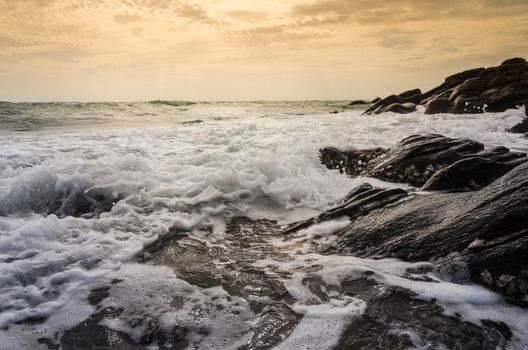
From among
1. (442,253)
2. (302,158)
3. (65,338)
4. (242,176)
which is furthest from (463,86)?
(65,338)

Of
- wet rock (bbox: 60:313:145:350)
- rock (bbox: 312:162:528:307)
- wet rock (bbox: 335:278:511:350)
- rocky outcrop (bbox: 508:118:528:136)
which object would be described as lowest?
wet rock (bbox: 60:313:145:350)

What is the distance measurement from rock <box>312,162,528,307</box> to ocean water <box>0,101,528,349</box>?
209 millimetres

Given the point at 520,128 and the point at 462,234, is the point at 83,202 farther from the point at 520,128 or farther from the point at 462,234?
the point at 520,128

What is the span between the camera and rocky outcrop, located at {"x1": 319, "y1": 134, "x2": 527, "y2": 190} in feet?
18.4

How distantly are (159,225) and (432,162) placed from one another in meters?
5.13

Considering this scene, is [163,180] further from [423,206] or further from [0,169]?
[423,206]

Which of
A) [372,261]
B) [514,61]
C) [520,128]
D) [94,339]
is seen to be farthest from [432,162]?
[514,61]

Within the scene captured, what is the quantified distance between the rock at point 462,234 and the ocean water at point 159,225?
8.2 inches

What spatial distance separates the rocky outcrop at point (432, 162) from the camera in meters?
5.59

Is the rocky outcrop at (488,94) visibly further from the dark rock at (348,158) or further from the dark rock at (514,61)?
the dark rock at (348,158)

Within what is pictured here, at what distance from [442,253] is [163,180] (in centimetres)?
523

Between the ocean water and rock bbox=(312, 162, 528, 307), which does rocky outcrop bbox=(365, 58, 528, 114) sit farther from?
rock bbox=(312, 162, 528, 307)

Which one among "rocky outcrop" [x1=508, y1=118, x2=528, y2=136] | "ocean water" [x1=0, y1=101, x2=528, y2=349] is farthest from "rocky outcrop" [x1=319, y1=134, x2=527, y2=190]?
"rocky outcrop" [x1=508, y1=118, x2=528, y2=136]

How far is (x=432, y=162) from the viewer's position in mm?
6883
